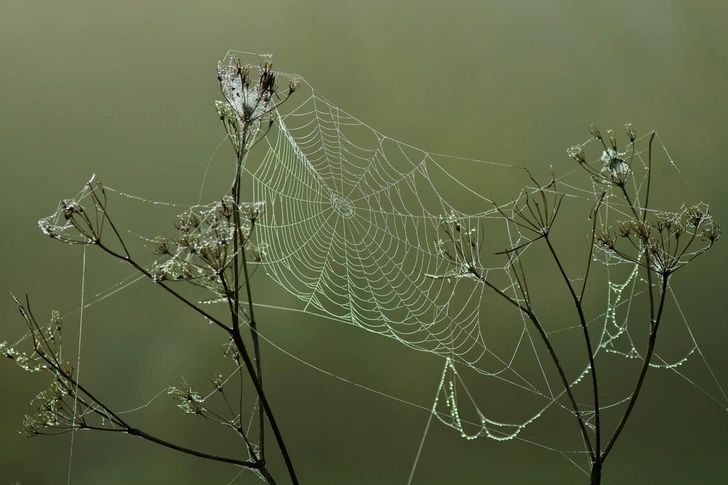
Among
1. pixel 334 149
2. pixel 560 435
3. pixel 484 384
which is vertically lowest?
pixel 560 435

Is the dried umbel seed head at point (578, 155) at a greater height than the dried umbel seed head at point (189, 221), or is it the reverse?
the dried umbel seed head at point (578, 155)

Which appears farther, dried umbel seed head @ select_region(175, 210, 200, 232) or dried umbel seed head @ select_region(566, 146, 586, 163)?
dried umbel seed head @ select_region(566, 146, 586, 163)

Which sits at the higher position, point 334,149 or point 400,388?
point 334,149

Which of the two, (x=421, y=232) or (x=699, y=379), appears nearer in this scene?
(x=699, y=379)

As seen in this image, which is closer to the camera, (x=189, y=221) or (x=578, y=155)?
(x=189, y=221)

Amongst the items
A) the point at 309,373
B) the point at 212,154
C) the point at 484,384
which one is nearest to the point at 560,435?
the point at 484,384

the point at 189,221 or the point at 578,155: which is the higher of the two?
the point at 578,155

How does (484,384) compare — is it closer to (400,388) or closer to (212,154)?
(400,388)

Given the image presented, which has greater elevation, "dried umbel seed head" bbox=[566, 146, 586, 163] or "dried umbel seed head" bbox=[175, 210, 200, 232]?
"dried umbel seed head" bbox=[566, 146, 586, 163]

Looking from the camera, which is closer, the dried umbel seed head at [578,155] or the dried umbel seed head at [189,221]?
the dried umbel seed head at [189,221]

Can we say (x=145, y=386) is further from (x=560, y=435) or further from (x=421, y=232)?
(x=560, y=435)
